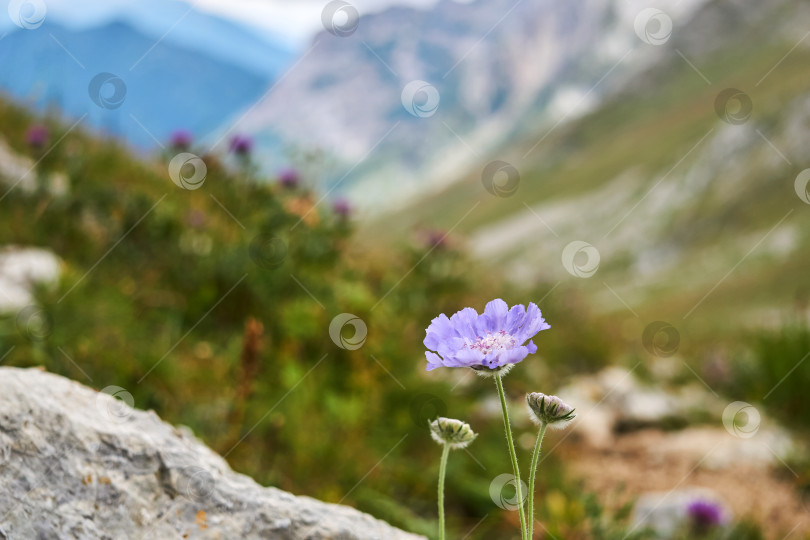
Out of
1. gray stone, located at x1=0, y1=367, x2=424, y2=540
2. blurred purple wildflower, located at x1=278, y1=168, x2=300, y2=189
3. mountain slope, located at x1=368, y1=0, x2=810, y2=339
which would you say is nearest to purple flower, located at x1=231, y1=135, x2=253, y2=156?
blurred purple wildflower, located at x1=278, y1=168, x2=300, y2=189

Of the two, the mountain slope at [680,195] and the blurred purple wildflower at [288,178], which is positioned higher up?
the mountain slope at [680,195]

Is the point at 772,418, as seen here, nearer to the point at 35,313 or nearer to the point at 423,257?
the point at 423,257

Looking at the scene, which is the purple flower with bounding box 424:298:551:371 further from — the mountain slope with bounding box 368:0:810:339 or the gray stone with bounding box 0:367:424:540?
the mountain slope with bounding box 368:0:810:339

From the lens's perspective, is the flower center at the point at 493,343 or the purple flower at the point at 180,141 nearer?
the flower center at the point at 493,343

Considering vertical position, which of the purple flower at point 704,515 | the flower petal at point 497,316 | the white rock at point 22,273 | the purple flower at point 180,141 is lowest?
the white rock at point 22,273

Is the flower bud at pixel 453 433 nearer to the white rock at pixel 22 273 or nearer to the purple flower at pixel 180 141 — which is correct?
the white rock at pixel 22 273

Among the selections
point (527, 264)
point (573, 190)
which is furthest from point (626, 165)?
point (527, 264)

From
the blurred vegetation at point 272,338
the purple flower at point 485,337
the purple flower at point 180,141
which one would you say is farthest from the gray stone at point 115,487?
the purple flower at point 180,141
